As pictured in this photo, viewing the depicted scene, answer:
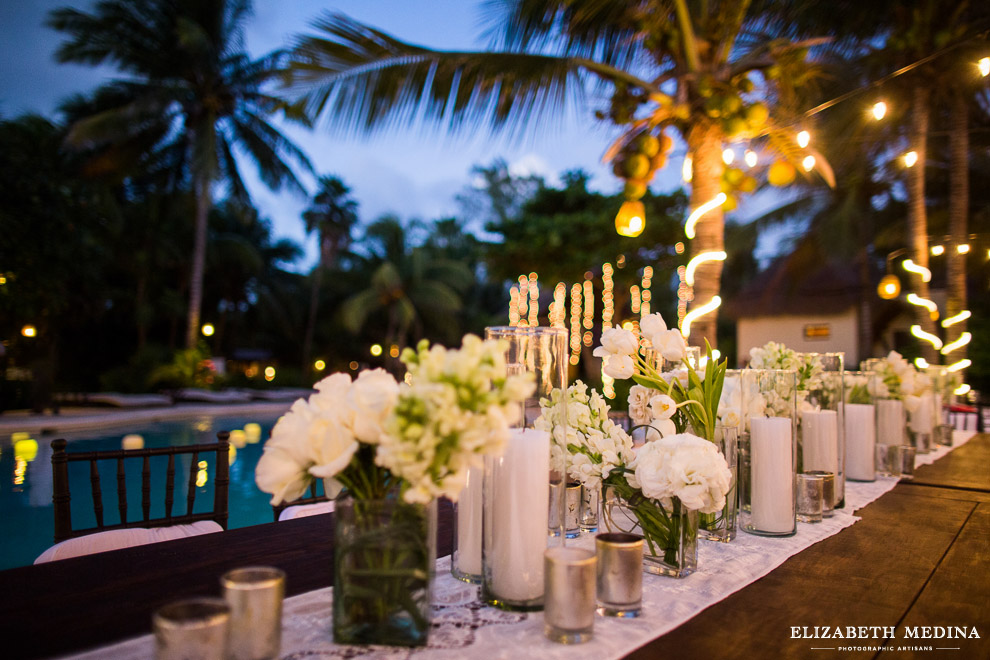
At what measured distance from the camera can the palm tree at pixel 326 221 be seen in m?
20.9

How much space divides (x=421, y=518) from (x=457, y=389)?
0.52 feet

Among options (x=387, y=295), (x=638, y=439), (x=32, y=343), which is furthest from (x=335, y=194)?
(x=638, y=439)

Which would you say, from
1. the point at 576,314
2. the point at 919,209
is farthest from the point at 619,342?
the point at 576,314

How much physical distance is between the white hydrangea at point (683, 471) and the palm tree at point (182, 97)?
1262 centimetres

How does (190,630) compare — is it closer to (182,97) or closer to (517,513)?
(517,513)

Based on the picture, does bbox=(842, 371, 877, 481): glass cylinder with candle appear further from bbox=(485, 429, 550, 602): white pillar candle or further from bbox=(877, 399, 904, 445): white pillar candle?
bbox=(485, 429, 550, 602): white pillar candle

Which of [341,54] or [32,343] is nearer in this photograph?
[341,54]

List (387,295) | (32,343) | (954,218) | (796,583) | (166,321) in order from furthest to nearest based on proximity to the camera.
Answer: (387,295), (166,321), (32,343), (954,218), (796,583)

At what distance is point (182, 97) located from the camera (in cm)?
1232

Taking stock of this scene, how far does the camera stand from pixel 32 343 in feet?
40.4

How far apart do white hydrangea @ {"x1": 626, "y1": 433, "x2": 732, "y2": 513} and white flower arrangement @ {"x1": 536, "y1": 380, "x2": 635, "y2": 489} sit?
5 centimetres

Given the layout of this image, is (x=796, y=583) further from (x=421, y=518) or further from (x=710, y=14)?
(x=710, y=14)

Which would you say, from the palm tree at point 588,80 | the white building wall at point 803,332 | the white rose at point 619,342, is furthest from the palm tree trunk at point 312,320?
the white rose at point 619,342

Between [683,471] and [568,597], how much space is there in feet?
0.90
